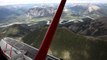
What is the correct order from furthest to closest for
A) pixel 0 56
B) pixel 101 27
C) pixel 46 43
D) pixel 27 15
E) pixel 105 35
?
1. pixel 27 15
2. pixel 101 27
3. pixel 105 35
4. pixel 0 56
5. pixel 46 43

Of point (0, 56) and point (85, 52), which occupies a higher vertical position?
point (0, 56)

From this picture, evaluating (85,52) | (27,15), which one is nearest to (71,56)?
(85,52)

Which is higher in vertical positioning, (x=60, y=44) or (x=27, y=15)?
(x=60, y=44)

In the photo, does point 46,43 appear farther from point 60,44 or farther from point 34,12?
point 34,12

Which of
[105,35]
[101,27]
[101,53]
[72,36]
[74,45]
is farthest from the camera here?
[101,27]

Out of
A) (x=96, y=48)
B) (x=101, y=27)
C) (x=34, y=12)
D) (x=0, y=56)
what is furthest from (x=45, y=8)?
(x=0, y=56)

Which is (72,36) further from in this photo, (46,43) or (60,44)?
(46,43)

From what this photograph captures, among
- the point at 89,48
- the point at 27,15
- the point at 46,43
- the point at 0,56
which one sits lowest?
the point at 27,15

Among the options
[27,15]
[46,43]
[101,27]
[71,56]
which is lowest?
[27,15]

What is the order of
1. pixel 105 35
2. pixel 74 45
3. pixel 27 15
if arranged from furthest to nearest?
pixel 27 15 < pixel 105 35 < pixel 74 45

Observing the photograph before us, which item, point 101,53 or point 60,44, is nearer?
point 101,53
